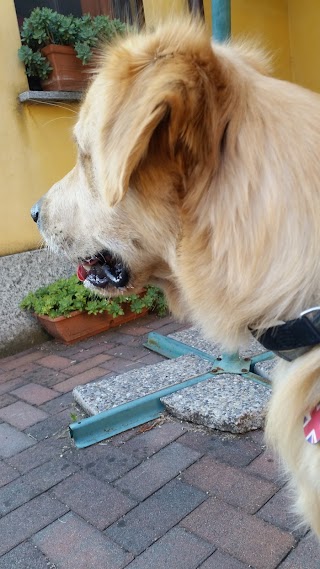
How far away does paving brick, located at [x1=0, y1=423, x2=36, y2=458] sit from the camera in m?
2.62

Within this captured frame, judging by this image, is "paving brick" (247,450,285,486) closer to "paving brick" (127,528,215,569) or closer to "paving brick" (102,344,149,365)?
"paving brick" (127,528,215,569)

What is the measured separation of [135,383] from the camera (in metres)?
3.03

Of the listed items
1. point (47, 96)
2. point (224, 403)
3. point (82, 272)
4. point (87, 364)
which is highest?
point (47, 96)

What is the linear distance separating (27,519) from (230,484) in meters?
0.91

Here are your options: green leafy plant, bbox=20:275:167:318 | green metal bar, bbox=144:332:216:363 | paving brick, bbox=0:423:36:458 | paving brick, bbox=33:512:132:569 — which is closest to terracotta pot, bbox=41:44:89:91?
green leafy plant, bbox=20:275:167:318

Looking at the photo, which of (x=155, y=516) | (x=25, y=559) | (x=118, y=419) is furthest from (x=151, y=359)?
(x=25, y=559)

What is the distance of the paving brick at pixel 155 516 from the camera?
1.91m

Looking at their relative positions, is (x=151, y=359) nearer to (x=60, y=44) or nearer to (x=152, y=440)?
(x=152, y=440)

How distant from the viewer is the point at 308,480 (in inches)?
48.3

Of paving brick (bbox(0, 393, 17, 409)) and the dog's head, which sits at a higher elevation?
the dog's head

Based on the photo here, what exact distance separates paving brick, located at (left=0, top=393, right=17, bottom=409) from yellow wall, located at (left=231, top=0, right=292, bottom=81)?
4.36m

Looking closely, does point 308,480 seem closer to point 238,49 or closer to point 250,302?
point 250,302

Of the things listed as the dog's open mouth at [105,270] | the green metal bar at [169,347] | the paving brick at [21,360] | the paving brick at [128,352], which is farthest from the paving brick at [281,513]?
the paving brick at [21,360]

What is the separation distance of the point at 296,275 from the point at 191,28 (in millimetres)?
703
